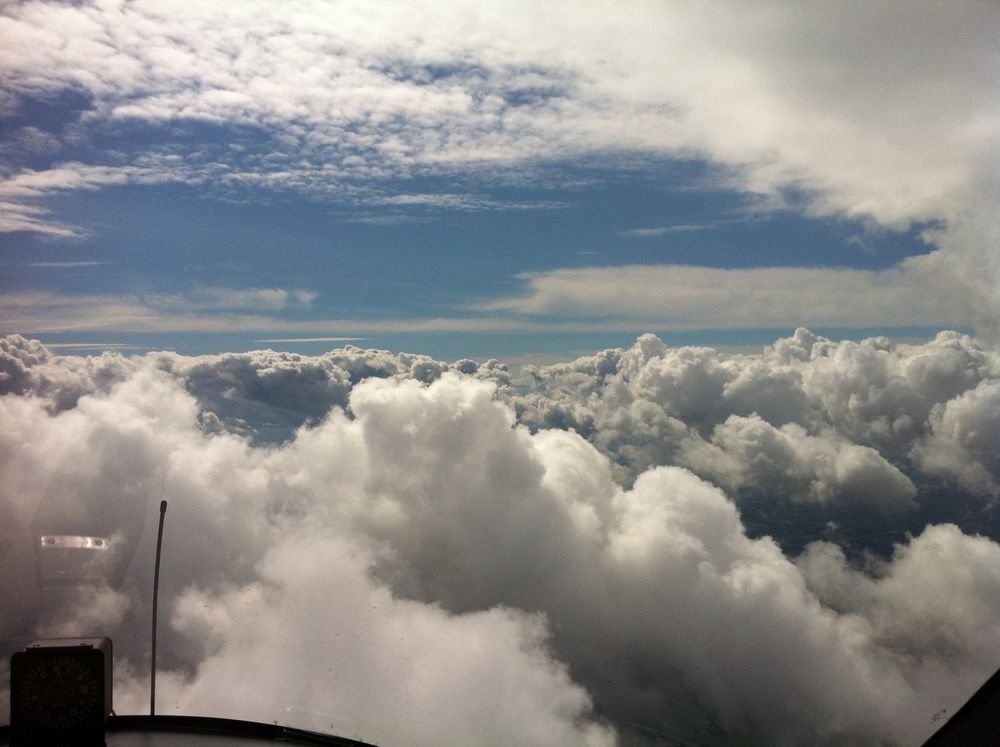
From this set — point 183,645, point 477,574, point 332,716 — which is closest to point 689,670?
point 477,574

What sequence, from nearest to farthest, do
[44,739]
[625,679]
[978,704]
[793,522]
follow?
[978,704], [44,739], [793,522], [625,679]

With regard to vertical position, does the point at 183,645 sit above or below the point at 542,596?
above

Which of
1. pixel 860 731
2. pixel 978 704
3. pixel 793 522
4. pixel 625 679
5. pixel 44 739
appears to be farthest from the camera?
pixel 625 679

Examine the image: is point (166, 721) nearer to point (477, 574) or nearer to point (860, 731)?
point (860, 731)

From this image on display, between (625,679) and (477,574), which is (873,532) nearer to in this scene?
(477,574)

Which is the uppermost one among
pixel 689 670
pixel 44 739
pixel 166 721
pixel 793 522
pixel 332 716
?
pixel 44 739

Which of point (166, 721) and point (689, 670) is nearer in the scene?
point (166, 721)
